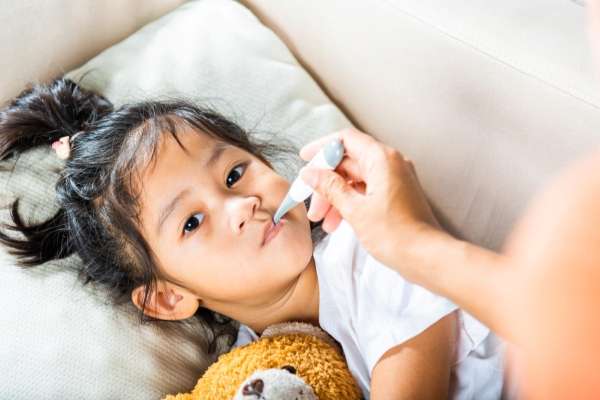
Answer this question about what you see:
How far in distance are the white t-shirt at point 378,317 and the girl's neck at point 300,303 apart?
2 cm

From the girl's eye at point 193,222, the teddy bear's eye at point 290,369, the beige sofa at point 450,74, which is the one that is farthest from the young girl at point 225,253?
the beige sofa at point 450,74

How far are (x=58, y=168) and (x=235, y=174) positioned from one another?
347mm

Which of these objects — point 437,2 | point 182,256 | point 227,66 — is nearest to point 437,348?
point 182,256

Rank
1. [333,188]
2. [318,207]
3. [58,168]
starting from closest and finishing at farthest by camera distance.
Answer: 1. [333,188]
2. [318,207]
3. [58,168]

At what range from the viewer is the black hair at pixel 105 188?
3.17 feet

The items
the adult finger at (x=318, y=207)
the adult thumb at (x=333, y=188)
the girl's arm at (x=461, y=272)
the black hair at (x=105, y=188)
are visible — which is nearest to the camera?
the girl's arm at (x=461, y=272)

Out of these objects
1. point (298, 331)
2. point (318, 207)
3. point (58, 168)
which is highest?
point (318, 207)

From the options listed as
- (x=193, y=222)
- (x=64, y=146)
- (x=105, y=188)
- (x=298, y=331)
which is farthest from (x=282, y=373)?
(x=64, y=146)

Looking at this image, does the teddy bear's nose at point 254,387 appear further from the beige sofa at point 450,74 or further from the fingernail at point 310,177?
the beige sofa at point 450,74

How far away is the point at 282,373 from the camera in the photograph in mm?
860

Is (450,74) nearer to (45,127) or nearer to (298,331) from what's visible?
(298,331)

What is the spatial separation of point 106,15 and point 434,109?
2.31 feet

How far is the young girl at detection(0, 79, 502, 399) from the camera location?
90cm

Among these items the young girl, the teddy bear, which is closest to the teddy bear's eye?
the teddy bear
